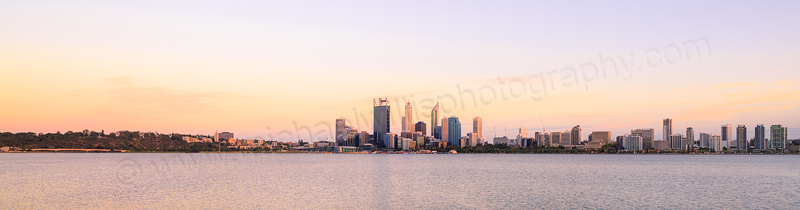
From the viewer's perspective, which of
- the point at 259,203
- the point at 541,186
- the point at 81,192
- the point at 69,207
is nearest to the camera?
the point at 69,207

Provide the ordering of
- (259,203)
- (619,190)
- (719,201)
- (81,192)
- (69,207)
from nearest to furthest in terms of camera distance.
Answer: (69,207) → (259,203) → (719,201) → (81,192) → (619,190)

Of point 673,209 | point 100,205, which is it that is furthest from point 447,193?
point 100,205

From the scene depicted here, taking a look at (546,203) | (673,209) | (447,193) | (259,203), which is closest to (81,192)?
(259,203)

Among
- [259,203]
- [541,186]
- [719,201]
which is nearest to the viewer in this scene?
[259,203]

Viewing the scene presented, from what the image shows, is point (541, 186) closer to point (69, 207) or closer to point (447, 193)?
point (447, 193)

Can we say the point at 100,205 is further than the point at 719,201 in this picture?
No

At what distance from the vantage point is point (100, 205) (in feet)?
170

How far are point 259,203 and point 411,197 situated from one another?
1604cm

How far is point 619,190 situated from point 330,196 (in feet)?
120

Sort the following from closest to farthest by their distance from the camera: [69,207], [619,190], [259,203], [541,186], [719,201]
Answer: [69,207], [259,203], [719,201], [619,190], [541,186]

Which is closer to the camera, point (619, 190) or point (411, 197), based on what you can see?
point (411, 197)

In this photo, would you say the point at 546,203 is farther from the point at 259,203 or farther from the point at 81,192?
the point at 81,192

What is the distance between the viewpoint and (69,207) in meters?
51.1

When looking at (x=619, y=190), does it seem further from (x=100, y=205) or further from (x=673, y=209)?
(x=100, y=205)
